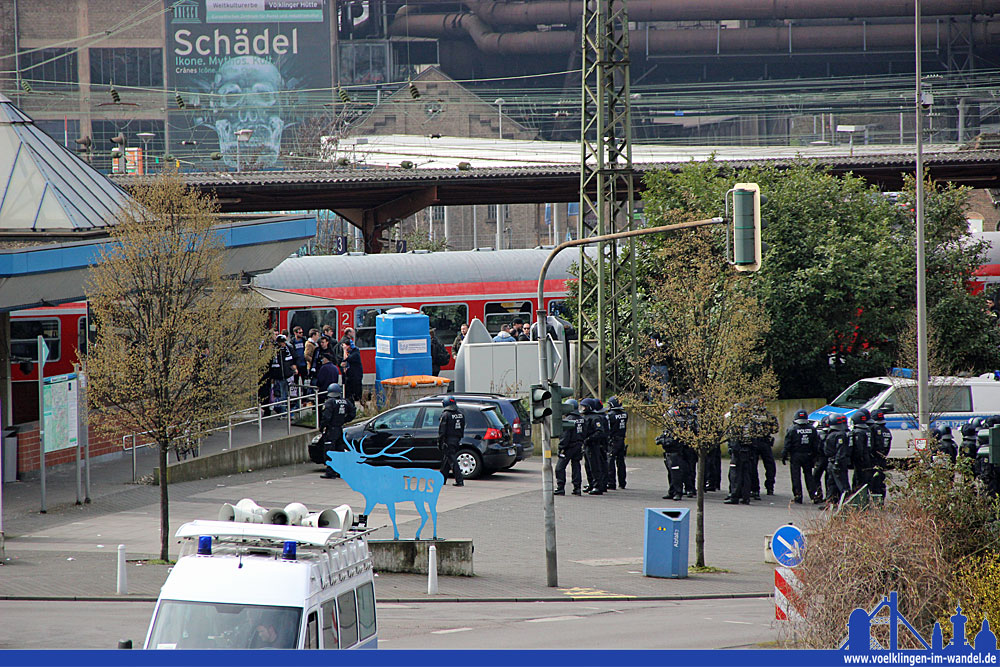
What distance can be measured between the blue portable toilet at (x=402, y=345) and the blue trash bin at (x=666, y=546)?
42.3ft

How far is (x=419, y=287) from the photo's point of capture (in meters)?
33.8

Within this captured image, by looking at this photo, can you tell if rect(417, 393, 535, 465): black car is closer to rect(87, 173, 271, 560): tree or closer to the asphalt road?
rect(87, 173, 271, 560): tree

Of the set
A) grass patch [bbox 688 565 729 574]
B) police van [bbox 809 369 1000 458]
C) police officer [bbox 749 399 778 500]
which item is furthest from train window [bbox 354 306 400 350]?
grass patch [bbox 688 565 729 574]

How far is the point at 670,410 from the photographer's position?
2014cm

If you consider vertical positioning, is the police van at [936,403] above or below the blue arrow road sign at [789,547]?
above

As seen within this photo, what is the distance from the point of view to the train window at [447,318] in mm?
34125

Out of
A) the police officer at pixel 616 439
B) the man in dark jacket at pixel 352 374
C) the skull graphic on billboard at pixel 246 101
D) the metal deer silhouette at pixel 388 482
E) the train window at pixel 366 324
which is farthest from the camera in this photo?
the skull graphic on billboard at pixel 246 101

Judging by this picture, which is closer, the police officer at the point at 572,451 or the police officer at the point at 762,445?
the police officer at the point at 762,445

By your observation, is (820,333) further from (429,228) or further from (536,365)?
(429,228)

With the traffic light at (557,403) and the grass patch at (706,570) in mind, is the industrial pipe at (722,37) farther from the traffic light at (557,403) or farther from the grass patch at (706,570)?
the traffic light at (557,403)

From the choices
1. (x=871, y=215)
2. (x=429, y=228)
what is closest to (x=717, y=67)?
(x=429, y=228)

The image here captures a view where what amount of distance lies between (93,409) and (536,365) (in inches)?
459

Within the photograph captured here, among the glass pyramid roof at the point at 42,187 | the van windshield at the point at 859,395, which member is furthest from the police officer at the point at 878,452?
the glass pyramid roof at the point at 42,187

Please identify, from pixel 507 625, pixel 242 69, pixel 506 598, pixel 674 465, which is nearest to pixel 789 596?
pixel 507 625
